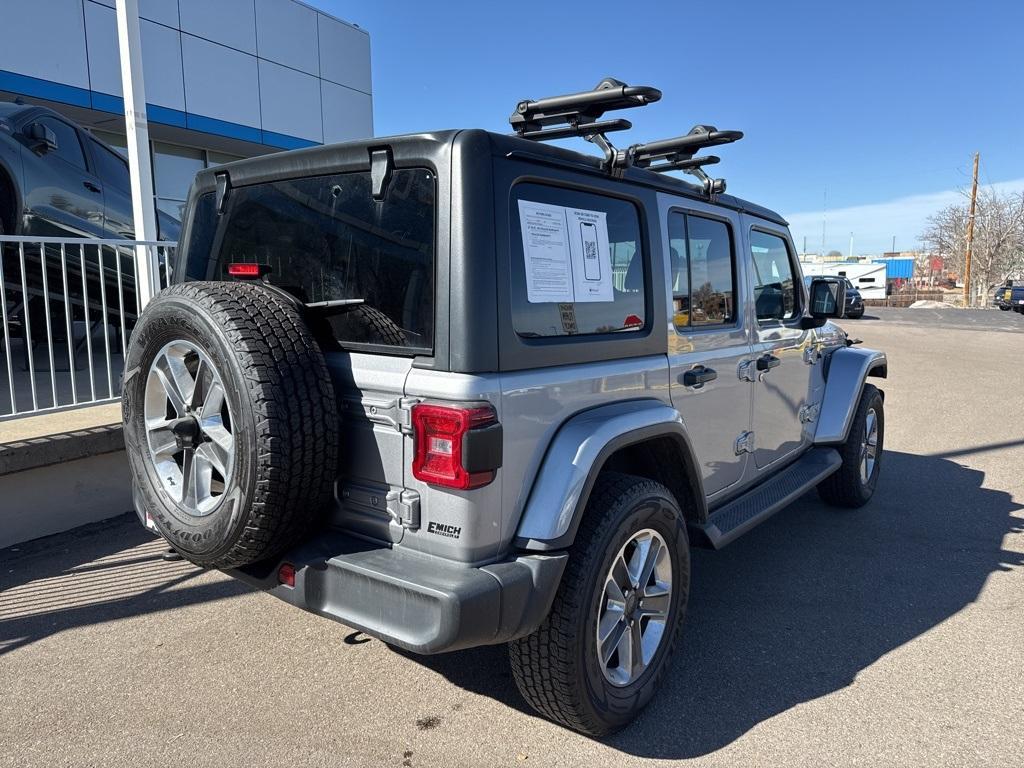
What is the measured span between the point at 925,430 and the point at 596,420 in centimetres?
693

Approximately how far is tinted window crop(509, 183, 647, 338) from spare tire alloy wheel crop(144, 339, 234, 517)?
3.44 feet

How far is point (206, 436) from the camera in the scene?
255 centimetres

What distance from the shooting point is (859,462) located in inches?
201

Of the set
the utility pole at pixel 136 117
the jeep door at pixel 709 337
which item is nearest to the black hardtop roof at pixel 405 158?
the jeep door at pixel 709 337

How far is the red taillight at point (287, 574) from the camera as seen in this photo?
2.50m

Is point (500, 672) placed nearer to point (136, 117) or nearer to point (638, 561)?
point (638, 561)

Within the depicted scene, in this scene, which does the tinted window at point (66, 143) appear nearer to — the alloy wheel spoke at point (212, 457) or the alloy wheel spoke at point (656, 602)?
the alloy wheel spoke at point (212, 457)

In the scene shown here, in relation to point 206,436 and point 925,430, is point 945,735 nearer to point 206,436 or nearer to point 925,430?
point 206,436

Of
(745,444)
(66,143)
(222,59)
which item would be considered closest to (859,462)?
(745,444)

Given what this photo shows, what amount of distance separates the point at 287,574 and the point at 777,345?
290 centimetres

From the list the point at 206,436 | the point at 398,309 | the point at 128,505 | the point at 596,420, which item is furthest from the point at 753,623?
the point at 128,505

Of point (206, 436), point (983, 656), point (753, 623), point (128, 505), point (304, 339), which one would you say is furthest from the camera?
point (128, 505)

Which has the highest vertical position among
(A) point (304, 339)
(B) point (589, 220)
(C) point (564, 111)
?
(C) point (564, 111)

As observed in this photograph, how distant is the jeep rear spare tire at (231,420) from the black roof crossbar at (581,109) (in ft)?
4.19
